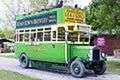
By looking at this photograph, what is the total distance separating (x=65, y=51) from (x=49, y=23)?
2102 millimetres

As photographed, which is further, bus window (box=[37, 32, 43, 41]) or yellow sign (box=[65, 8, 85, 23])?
bus window (box=[37, 32, 43, 41])

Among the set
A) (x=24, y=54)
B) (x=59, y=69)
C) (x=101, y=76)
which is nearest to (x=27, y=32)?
(x=24, y=54)

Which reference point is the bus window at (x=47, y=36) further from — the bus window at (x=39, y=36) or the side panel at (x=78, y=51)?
the side panel at (x=78, y=51)

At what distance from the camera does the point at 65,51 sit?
66.7 ft

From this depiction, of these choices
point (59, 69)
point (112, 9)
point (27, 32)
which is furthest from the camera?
point (112, 9)

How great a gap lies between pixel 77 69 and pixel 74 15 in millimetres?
3063

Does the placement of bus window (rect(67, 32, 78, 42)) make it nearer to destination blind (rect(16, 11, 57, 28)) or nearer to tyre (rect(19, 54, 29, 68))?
destination blind (rect(16, 11, 57, 28))

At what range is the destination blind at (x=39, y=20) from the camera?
2136cm

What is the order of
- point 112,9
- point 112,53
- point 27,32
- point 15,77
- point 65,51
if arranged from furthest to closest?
point 112,53 < point 112,9 < point 27,32 < point 65,51 < point 15,77

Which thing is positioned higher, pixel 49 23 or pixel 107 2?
pixel 107 2

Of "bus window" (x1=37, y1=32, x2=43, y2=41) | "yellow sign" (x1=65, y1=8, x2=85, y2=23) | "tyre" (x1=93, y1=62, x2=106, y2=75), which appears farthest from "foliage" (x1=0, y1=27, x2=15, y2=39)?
"tyre" (x1=93, y1=62, x2=106, y2=75)

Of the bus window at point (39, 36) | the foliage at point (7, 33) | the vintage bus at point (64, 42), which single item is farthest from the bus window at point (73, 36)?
the foliage at point (7, 33)

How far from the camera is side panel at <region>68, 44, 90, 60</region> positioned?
1969 cm

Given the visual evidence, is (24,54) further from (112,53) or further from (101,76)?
(112,53)
